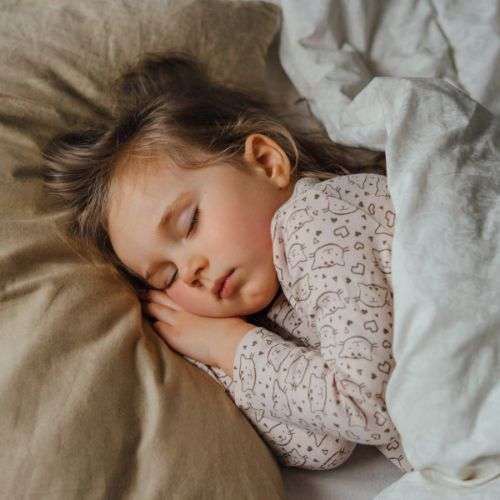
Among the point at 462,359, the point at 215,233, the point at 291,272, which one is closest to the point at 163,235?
the point at 215,233

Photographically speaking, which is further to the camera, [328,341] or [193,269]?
[193,269]

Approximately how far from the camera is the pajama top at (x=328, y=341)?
0.96 meters

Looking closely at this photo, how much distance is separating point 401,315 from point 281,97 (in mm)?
666

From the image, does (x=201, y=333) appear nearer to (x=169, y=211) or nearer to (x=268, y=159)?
(x=169, y=211)

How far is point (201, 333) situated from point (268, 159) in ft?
0.98

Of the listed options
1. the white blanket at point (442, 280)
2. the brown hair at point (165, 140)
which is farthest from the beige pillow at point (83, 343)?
the white blanket at point (442, 280)

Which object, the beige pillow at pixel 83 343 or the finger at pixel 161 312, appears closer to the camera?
the beige pillow at pixel 83 343

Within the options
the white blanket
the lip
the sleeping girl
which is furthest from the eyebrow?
the white blanket

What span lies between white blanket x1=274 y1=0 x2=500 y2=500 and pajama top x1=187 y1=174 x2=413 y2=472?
50 mm

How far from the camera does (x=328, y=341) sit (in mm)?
989

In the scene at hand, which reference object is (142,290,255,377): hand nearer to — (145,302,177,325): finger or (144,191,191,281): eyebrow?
(145,302,177,325): finger

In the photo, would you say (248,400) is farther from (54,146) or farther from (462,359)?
(54,146)

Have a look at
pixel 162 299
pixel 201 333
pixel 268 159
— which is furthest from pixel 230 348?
pixel 268 159

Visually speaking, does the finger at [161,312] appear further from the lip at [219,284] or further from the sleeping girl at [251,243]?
the lip at [219,284]
